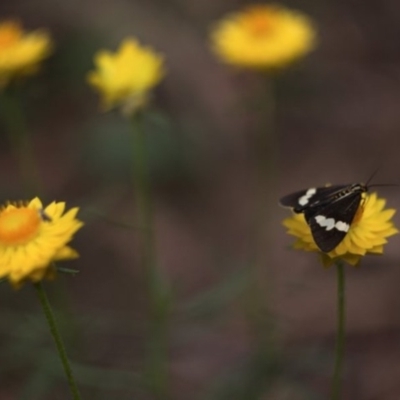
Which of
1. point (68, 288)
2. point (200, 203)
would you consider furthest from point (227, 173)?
point (68, 288)

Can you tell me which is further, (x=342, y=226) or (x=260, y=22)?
(x=260, y=22)

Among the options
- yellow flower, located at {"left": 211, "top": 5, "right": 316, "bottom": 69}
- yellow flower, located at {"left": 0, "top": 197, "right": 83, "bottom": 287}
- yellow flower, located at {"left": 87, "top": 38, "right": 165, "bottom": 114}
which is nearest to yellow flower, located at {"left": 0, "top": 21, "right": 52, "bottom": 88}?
yellow flower, located at {"left": 87, "top": 38, "right": 165, "bottom": 114}

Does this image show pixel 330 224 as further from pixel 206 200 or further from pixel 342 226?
pixel 206 200

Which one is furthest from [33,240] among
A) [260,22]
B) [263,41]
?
[260,22]

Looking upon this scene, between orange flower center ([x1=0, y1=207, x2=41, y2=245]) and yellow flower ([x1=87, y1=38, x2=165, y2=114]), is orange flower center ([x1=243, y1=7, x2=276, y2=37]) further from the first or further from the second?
orange flower center ([x1=0, y1=207, x2=41, y2=245])

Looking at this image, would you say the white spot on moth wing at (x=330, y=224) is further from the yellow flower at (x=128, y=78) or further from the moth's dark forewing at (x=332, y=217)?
the yellow flower at (x=128, y=78)

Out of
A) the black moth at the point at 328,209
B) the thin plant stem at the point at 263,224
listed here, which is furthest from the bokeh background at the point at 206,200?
the black moth at the point at 328,209
